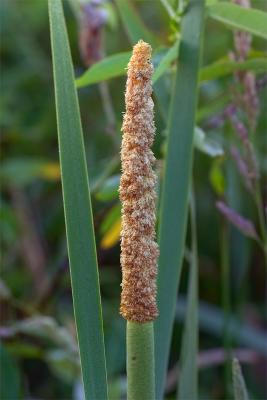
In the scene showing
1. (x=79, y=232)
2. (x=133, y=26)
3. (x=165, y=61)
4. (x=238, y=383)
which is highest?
(x=133, y=26)

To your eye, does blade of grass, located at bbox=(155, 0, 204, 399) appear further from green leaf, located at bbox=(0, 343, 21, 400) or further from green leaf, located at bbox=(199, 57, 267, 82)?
green leaf, located at bbox=(0, 343, 21, 400)

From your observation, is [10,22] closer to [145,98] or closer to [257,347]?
[257,347]

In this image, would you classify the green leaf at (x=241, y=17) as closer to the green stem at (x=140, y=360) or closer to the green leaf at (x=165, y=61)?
the green leaf at (x=165, y=61)

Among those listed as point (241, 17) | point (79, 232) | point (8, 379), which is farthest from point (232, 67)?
point (8, 379)

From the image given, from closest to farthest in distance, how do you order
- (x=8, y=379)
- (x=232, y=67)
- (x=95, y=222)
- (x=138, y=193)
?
(x=138, y=193) → (x=232, y=67) → (x=8, y=379) → (x=95, y=222)

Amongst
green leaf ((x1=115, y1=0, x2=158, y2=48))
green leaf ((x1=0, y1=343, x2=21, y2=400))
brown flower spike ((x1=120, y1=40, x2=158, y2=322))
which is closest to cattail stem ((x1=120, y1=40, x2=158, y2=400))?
brown flower spike ((x1=120, y1=40, x2=158, y2=322))

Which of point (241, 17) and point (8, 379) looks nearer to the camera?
point (241, 17)

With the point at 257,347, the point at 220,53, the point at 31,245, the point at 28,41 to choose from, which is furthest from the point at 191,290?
the point at 28,41

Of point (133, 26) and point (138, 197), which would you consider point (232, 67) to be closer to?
point (133, 26)
